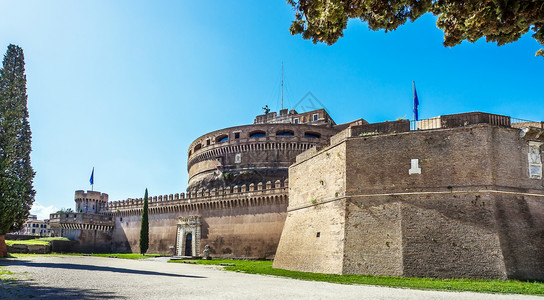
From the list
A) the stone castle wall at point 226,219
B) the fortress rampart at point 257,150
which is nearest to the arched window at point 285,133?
the fortress rampart at point 257,150

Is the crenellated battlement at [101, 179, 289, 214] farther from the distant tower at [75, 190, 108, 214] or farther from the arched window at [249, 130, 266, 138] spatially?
the arched window at [249, 130, 266, 138]

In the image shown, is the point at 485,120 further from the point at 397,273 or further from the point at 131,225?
the point at 131,225

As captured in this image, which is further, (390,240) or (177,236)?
(177,236)

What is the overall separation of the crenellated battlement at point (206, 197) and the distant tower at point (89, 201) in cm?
536

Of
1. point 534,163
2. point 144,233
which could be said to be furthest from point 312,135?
point 534,163

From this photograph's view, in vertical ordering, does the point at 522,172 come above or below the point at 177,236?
above

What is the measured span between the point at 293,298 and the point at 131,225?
43202mm

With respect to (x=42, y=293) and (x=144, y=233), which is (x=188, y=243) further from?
(x=42, y=293)

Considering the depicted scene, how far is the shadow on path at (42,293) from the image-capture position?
36.1 feet

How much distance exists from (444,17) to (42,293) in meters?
12.4

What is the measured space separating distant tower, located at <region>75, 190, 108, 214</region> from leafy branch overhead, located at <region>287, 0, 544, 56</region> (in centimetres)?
5926

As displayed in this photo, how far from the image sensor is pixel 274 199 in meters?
35.5

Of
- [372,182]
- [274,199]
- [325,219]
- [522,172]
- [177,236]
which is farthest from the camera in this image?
[177,236]

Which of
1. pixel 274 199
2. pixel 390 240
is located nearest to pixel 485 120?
pixel 390 240
